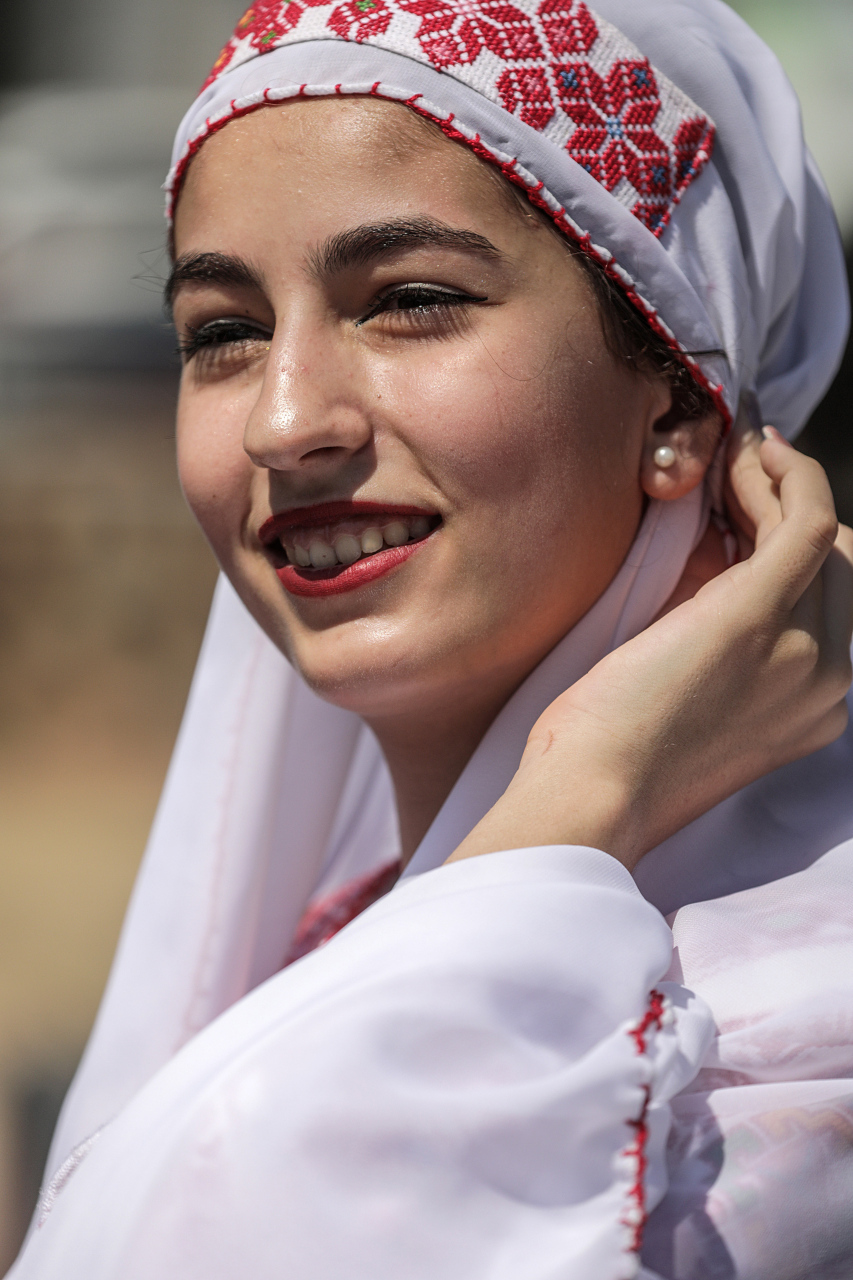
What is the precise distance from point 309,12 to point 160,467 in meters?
5.87

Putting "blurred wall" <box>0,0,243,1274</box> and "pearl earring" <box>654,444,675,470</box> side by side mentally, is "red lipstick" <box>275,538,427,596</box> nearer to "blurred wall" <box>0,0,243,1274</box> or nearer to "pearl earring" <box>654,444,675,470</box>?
"pearl earring" <box>654,444,675,470</box>

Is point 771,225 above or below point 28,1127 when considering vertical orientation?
above

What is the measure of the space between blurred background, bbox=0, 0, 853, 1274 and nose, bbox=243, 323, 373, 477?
13.5ft

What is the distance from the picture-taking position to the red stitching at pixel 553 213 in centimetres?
138

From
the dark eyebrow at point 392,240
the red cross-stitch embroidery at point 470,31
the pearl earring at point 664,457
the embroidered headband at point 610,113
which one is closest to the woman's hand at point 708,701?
the pearl earring at point 664,457

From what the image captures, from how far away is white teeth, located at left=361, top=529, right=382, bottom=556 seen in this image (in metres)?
1.39

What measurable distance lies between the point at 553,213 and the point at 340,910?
48.4 inches

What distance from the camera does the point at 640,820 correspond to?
122 cm

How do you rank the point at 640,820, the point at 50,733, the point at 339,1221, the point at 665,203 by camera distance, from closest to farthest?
1. the point at 339,1221
2. the point at 640,820
3. the point at 665,203
4. the point at 50,733

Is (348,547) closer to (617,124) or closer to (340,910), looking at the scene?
(617,124)

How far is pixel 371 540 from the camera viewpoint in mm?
1391

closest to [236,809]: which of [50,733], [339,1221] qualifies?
[339,1221]

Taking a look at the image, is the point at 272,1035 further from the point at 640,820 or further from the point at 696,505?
the point at 696,505

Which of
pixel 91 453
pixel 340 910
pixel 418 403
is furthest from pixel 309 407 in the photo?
pixel 91 453
